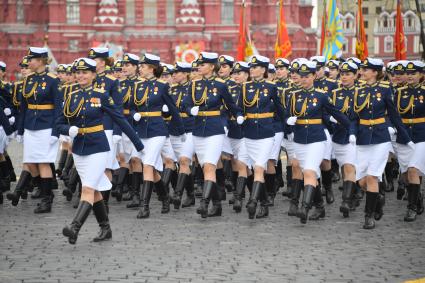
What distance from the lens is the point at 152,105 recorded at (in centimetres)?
1451

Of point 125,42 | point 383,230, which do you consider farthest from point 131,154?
point 125,42

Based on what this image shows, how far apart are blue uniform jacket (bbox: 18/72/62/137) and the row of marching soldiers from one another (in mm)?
14

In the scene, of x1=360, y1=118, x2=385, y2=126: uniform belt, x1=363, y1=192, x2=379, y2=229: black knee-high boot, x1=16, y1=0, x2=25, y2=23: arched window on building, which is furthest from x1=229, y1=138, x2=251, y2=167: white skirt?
x1=16, y1=0, x2=25, y2=23: arched window on building

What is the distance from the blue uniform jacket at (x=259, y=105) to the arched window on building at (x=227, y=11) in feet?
197

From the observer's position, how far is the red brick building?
236 feet

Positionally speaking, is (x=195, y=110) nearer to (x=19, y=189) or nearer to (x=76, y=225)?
(x=19, y=189)

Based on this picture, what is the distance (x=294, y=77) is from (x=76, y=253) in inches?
171

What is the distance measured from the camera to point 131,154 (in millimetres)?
15734

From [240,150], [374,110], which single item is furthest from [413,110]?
[240,150]

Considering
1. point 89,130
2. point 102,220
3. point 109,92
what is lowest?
point 102,220

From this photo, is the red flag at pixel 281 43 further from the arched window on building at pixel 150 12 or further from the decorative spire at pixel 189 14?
the arched window on building at pixel 150 12

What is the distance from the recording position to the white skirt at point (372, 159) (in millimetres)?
13177

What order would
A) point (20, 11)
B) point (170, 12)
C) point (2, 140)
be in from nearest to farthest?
1. point (2, 140)
2. point (170, 12)
3. point (20, 11)

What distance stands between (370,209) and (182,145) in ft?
11.5
